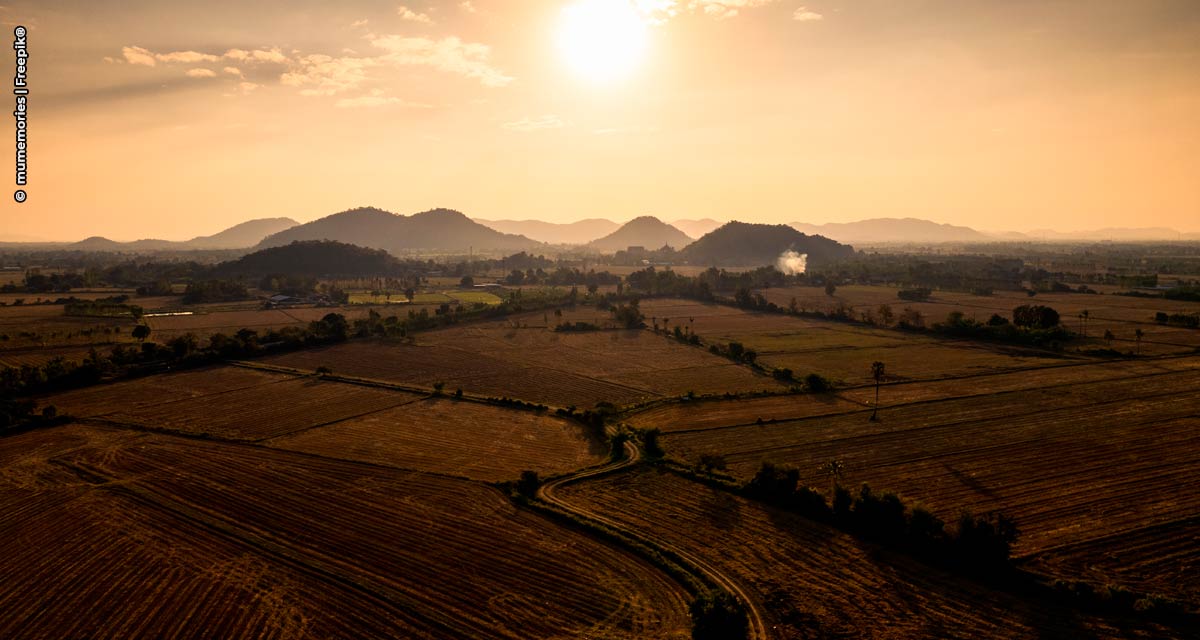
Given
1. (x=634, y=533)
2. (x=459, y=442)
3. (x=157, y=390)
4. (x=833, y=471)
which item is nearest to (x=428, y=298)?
(x=157, y=390)

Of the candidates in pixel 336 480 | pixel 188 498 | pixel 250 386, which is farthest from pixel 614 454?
pixel 250 386

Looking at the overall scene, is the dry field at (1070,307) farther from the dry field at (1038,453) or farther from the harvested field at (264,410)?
the harvested field at (264,410)

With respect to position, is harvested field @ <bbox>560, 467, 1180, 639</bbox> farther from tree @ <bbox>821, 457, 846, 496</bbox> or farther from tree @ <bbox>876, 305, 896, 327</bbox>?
tree @ <bbox>876, 305, 896, 327</bbox>

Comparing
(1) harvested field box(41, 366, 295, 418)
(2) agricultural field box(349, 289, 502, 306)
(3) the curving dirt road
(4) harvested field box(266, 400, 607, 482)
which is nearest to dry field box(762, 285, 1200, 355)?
(2) agricultural field box(349, 289, 502, 306)

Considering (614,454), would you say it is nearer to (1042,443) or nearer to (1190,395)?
(1042,443)

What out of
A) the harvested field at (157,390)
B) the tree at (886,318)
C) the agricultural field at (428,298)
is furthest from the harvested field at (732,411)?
the agricultural field at (428,298)

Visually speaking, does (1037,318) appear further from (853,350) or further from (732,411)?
(732,411)
